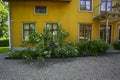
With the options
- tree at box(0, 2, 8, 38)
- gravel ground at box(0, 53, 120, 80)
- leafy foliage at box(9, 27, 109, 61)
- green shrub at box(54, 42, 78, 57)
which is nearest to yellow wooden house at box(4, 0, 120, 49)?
leafy foliage at box(9, 27, 109, 61)

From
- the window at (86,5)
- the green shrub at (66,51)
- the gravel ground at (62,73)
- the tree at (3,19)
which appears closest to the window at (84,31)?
the window at (86,5)

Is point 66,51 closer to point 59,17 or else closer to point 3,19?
point 59,17

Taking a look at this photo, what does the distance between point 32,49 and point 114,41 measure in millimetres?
8842

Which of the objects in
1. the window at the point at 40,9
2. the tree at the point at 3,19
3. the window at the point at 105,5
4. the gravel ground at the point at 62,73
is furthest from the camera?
the tree at the point at 3,19

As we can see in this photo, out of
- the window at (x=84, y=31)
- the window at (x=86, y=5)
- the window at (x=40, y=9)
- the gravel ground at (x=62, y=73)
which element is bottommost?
the gravel ground at (x=62, y=73)

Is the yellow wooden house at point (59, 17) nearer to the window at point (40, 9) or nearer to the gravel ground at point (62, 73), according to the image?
the window at point (40, 9)

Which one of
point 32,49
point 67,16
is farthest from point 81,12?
point 32,49

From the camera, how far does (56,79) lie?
276 inches

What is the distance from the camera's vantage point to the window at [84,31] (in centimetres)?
1655

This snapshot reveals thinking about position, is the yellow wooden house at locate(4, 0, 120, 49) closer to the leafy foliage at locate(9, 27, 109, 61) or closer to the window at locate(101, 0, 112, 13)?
the window at locate(101, 0, 112, 13)

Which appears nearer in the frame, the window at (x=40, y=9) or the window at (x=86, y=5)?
the window at (x=40, y=9)

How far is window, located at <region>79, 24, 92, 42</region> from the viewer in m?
16.5

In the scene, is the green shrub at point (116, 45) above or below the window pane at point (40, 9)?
below

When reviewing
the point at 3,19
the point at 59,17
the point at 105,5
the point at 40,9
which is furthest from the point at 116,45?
the point at 3,19
